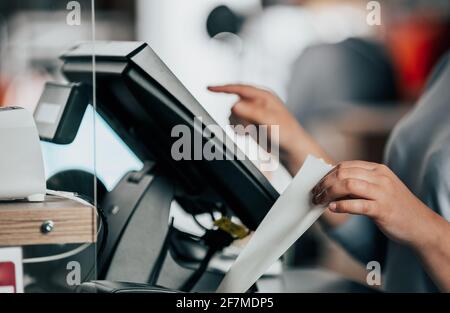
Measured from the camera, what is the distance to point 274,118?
0.87 m

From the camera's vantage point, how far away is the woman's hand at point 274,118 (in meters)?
0.79

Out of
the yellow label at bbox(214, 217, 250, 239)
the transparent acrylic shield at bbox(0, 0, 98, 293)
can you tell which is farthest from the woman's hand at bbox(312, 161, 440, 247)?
the transparent acrylic shield at bbox(0, 0, 98, 293)

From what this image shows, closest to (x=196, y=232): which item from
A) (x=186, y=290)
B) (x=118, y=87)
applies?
(x=186, y=290)

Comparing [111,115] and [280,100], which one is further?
[280,100]

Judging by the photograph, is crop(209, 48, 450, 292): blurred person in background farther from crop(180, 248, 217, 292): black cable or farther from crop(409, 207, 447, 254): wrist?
crop(180, 248, 217, 292): black cable

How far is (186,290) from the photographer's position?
2.39 ft

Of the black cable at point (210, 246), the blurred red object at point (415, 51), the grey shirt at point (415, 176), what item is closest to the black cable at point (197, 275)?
the black cable at point (210, 246)

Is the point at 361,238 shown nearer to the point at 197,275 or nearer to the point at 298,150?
the point at 298,150

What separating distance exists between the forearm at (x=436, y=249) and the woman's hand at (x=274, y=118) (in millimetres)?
144

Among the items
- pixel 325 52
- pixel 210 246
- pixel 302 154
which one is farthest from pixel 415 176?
pixel 325 52

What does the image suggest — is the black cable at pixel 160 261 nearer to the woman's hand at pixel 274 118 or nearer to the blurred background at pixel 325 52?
the woman's hand at pixel 274 118
